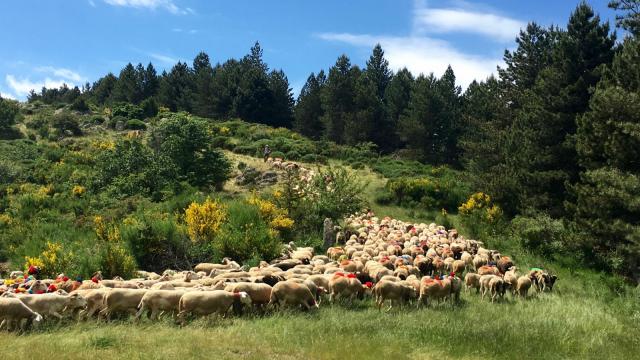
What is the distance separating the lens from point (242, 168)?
145 ft

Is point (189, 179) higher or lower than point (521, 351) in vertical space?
higher

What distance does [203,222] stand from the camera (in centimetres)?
2109

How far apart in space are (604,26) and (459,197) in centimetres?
1436

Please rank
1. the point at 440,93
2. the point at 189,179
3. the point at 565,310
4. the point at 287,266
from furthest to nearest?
1. the point at 440,93
2. the point at 189,179
3. the point at 287,266
4. the point at 565,310

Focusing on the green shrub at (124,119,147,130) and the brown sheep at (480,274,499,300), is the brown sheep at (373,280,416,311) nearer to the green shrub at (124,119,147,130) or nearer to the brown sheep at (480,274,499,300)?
the brown sheep at (480,274,499,300)

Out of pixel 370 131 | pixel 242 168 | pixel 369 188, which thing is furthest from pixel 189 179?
pixel 370 131

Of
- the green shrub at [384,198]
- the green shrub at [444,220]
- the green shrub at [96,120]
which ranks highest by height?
the green shrub at [96,120]

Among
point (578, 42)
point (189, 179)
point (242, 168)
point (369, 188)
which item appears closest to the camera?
point (578, 42)

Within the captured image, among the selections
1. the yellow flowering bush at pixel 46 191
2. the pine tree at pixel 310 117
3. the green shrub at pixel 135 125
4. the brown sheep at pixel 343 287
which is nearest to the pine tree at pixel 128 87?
the green shrub at pixel 135 125

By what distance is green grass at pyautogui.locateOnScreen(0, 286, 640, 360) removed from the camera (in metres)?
8.60

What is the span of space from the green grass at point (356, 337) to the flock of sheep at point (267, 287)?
1.44 ft

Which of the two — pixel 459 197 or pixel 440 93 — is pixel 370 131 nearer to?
pixel 440 93

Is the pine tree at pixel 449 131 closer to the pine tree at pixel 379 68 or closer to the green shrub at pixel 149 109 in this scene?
the pine tree at pixel 379 68

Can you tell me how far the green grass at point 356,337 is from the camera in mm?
8602
